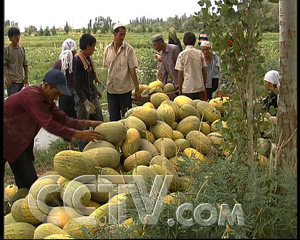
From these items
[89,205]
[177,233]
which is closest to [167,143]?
[89,205]

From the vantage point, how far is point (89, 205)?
3.44 meters

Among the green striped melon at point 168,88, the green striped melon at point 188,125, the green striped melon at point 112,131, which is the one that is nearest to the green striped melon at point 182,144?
the green striped melon at point 188,125

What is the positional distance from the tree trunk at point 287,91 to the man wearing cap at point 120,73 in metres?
2.98

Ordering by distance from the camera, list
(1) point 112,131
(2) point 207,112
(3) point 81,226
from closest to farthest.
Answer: (3) point 81,226
(1) point 112,131
(2) point 207,112

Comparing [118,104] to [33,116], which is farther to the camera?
[118,104]

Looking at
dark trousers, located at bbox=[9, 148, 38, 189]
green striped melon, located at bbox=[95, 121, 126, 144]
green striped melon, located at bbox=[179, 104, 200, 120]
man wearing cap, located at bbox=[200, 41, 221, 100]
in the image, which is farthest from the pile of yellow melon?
man wearing cap, located at bbox=[200, 41, 221, 100]

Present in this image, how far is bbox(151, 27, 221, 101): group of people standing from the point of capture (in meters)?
6.76

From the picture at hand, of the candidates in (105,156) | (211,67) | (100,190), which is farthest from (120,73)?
(100,190)

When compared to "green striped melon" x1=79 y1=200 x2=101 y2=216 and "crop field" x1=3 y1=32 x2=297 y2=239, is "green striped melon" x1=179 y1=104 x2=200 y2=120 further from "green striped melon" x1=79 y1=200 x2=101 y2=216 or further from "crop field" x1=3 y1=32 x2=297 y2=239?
"green striped melon" x1=79 y1=200 x2=101 y2=216

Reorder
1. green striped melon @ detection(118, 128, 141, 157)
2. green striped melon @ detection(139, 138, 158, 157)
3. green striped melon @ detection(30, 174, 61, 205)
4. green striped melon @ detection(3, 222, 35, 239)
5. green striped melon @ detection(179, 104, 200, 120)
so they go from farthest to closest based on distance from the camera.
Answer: green striped melon @ detection(179, 104, 200, 120) → green striped melon @ detection(139, 138, 158, 157) → green striped melon @ detection(118, 128, 141, 157) → green striped melon @ detection(30, 174, 61, 205) → green striped melon @ detection(3, 222, 35, 239)

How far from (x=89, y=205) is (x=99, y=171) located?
349mm

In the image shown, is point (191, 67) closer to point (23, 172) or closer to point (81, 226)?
point (23, 172)

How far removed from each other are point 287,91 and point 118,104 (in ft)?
11.1

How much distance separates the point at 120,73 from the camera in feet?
20.4
